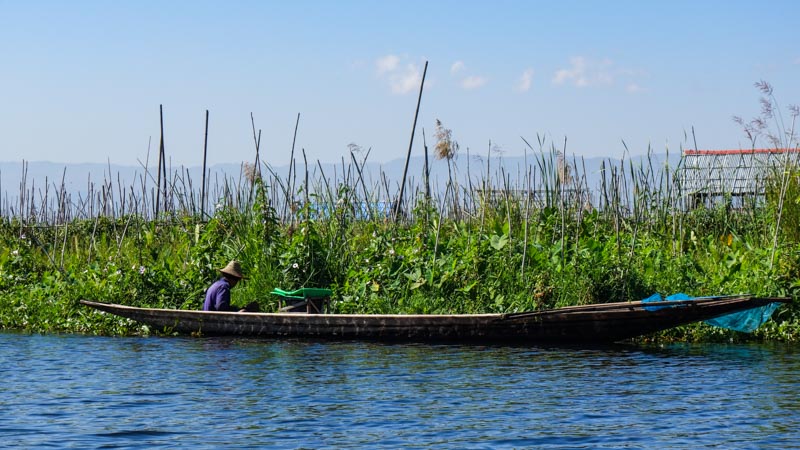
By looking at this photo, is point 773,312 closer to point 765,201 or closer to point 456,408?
point 765,201

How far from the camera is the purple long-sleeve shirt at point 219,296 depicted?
12102 mm

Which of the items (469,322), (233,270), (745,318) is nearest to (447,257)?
(469,322)

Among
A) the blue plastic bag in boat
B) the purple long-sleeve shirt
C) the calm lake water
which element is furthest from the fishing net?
the purple long-sleeve shirt

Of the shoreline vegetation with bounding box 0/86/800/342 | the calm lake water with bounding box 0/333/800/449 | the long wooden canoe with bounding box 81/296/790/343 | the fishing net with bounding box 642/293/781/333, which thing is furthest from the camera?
the shoreline vegetation with bounding box 0/86/800/342

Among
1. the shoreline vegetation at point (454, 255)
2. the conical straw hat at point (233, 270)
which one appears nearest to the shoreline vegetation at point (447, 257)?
the shoreline vegetation at point (454, 255)

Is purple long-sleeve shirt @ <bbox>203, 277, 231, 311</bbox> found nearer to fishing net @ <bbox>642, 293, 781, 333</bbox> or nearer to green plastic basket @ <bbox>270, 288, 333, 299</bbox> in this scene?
green plastic basket @ <bbox>270, 288, 333, 299</bbox>

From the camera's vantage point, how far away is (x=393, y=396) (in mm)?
8289

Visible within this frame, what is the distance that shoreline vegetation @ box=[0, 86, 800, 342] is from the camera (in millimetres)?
11750

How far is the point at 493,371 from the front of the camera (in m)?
9.48

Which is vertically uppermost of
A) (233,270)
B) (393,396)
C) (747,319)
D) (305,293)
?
(233,270)

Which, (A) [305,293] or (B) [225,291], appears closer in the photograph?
(A) [305,293]

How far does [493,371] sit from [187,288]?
4.98m

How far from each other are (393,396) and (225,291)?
14.1 feet

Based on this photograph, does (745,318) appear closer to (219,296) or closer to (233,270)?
(233,270)
